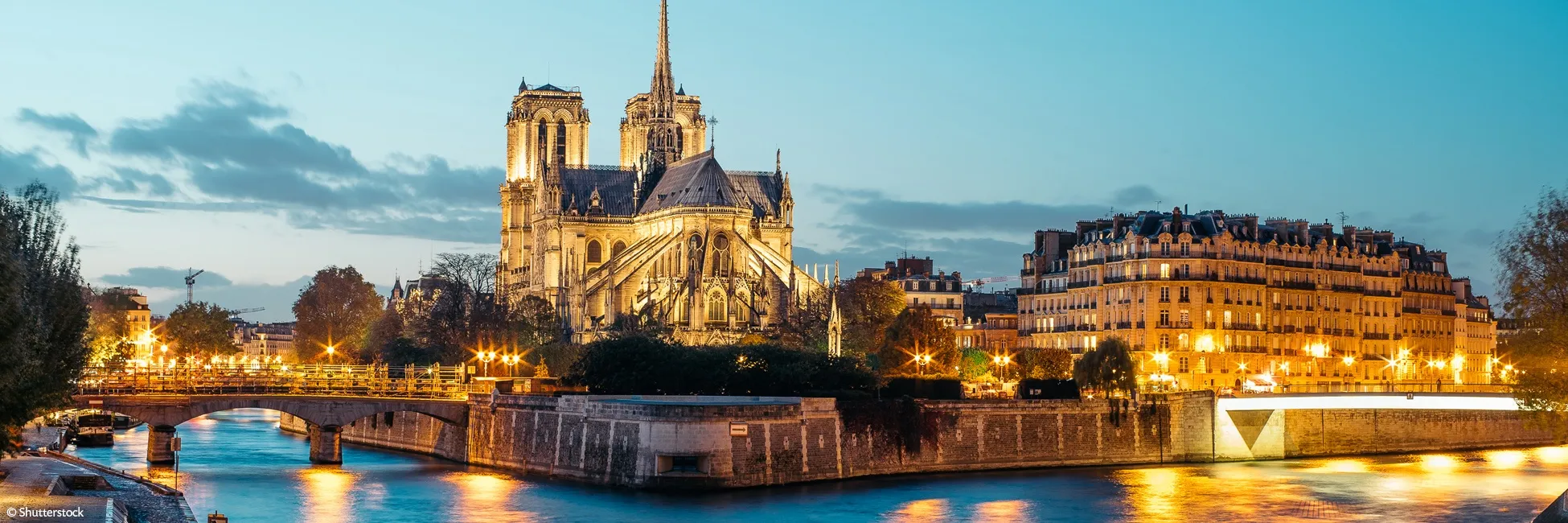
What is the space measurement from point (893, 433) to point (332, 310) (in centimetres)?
8828

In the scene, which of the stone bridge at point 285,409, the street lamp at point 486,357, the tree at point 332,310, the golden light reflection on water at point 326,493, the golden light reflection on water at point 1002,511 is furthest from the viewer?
the tree at point 332,310

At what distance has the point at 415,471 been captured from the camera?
60.8m

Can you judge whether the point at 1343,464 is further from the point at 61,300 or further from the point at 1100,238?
the point at 61,300

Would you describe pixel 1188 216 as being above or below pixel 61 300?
above

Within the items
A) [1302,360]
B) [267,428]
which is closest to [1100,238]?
[1302,360]

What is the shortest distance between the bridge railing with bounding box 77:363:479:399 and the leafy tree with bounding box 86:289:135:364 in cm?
606

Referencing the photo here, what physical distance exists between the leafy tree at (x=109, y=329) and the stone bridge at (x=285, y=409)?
28.3 feet

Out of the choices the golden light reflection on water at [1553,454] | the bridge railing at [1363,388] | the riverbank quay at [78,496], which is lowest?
the golden light reflection on water at [1553,454]

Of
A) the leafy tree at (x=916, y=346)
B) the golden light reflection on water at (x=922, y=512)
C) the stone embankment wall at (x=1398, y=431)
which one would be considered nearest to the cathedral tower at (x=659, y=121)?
the leafy tree at (x=916, y=346)

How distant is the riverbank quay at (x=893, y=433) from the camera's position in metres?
53.6

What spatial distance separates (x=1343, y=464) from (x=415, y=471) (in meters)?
32.1

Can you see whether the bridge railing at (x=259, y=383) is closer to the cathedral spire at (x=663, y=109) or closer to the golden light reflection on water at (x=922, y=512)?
the golden light reflection on water at (x=922, y=512)

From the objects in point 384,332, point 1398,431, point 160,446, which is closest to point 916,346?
point 1398,431

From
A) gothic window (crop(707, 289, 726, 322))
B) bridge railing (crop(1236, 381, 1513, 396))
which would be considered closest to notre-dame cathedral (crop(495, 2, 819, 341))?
gothic window (crop(707, 289, 726, 322))
